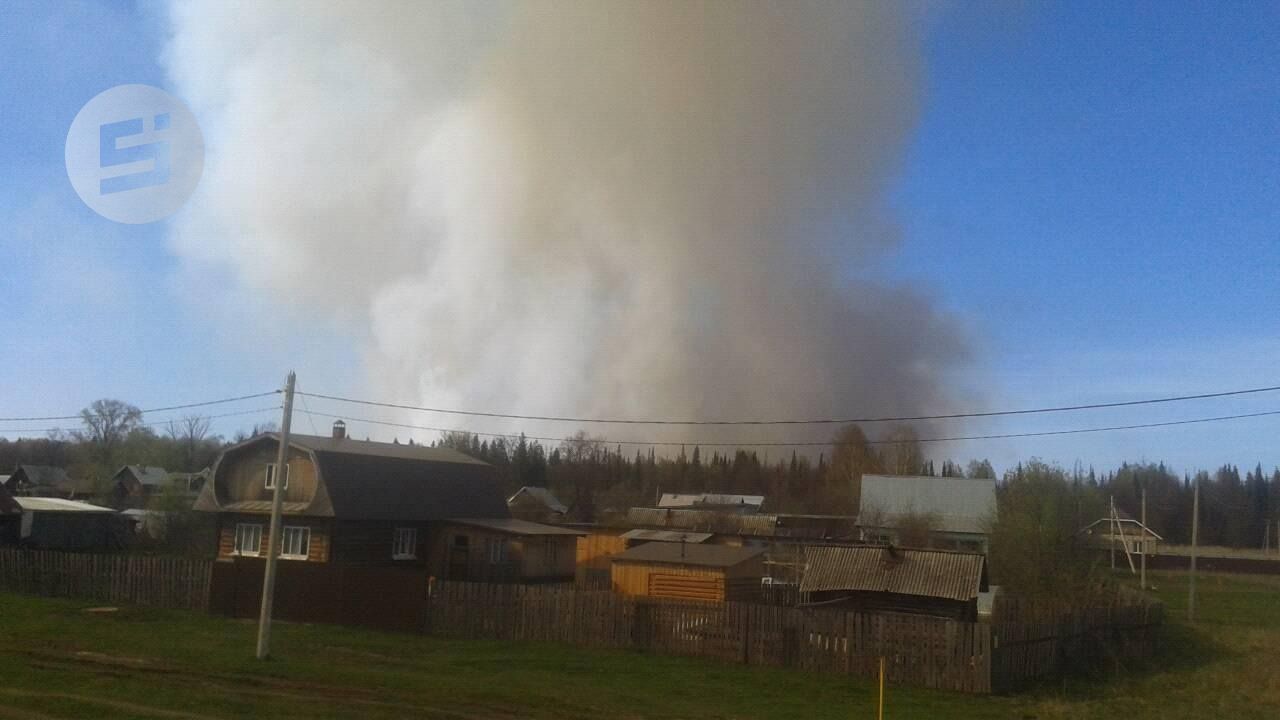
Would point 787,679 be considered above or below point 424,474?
below

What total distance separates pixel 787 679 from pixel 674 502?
282ft

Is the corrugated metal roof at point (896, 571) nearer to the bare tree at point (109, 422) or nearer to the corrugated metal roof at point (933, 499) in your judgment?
the corrugated metal roof at point (933, 499)

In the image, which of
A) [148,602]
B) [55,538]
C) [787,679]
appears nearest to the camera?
[787,679]

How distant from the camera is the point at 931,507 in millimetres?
70062

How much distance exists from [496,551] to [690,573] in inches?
432

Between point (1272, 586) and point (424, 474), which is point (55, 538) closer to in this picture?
point (424, 474)

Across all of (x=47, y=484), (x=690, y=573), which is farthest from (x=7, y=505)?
(x=47, y=484)

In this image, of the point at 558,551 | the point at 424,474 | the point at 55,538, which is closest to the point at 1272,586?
the point at 558,551

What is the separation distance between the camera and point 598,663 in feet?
74.5

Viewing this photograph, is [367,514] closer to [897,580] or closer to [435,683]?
[435,683]

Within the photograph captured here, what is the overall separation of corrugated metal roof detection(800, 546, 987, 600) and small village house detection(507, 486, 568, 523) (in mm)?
61500

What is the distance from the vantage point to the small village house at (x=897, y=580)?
23969 mm

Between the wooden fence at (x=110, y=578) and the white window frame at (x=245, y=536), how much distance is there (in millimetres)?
5053

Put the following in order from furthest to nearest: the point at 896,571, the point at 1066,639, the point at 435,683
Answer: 1. the point at 896,571
2. the point at 1066,639
3. the point at 435,683
